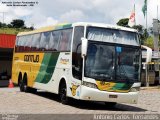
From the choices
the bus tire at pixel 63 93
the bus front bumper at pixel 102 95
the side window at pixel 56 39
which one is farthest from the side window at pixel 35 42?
the bus front bumper at pixel 102 95

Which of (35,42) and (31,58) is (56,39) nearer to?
(35,42)

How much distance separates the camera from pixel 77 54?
17516 millimetres

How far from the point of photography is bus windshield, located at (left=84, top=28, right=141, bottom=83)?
16938 millimetres

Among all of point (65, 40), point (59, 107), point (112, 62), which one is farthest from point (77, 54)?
point (59, 107)

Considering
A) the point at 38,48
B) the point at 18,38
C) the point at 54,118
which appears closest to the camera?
the point at 54,118

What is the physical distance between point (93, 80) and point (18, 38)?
12.4 meters

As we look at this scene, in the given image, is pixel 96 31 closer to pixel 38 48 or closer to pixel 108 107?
pixel 108 107

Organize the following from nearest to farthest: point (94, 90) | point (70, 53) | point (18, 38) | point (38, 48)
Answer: point (94, 90)
point (70, 53)
point (38, 48)
point (18, 38)

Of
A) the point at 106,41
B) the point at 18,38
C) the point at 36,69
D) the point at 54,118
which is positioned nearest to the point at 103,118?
the point at 54,118

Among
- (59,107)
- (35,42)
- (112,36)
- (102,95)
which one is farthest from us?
(35,42)

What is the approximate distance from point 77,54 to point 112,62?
4.59 ft

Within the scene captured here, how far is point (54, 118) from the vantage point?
13539 mm

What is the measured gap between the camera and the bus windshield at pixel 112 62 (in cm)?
1694

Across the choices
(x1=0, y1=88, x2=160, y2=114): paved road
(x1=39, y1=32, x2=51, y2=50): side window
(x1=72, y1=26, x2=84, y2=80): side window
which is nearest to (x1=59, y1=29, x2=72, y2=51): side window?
(x1=72, y1=26, x2=84, y2=80): side window
